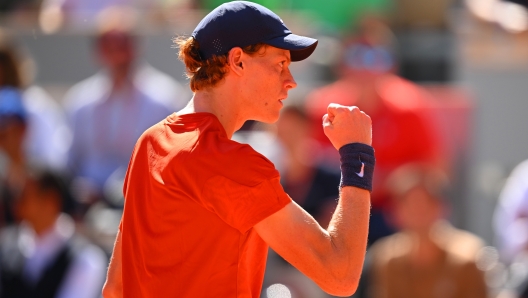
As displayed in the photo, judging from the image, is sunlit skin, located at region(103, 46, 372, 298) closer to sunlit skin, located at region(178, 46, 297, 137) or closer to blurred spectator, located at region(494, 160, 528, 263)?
sunlit skin, located at region(178, 46, 297, 137)

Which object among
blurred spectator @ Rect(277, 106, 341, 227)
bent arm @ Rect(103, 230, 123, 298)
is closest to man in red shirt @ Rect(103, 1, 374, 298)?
bent arm @ Rect(103, 230, 123, 298)

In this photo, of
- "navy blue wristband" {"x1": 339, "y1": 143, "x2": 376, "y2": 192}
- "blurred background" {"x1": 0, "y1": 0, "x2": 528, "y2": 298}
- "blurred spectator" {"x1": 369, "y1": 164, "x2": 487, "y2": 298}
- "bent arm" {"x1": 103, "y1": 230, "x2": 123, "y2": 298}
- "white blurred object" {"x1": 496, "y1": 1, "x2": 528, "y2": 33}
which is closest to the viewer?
"navy blue wristband" {"x1": 339, "y1": 143, "x2": 376, "y2": 192}

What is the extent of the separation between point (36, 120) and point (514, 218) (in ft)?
12.2

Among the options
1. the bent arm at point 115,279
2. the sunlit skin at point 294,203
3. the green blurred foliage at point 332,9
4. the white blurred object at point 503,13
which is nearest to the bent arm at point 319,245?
the sunlit skin at point 294,203

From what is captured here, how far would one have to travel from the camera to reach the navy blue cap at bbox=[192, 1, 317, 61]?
2.68m

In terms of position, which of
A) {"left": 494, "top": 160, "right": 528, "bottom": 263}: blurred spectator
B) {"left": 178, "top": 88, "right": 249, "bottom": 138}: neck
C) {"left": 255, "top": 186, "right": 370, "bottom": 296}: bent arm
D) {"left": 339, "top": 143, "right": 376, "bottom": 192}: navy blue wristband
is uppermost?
{"left": 178, "top": 88, "right": 249, "bottom": 138}: neck

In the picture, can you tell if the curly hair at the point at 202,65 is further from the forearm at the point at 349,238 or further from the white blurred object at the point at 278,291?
the white blurred object at the point at 278,291

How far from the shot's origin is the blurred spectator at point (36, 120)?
702 centimetres

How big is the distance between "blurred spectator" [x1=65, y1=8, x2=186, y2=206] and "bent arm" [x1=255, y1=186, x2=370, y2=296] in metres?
4.37

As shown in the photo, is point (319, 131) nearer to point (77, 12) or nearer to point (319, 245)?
point (77, 12)

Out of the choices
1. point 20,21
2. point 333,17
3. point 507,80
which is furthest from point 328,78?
point 20,21

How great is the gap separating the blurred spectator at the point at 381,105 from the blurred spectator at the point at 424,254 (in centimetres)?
49

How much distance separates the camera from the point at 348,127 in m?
2.72

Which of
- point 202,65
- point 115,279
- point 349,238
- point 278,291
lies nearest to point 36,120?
point 278,291
